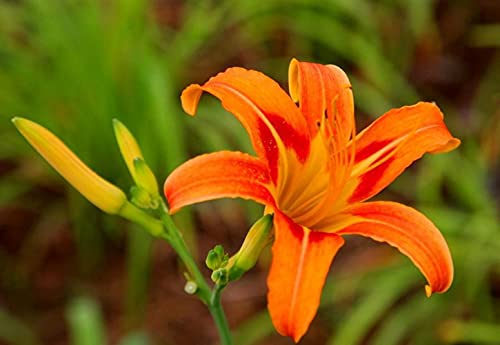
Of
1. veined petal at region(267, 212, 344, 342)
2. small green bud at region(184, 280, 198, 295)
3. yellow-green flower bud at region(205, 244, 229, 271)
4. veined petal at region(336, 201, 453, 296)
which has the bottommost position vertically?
veined petal at region(336, 201, 453, 296)

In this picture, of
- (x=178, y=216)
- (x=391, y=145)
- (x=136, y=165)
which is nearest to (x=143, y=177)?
(x=136, y=165)

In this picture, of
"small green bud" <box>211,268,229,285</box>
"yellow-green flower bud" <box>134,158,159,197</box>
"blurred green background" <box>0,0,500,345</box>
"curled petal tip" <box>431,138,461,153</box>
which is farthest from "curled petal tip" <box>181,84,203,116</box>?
"blurred green background" <box>0,0,500,345</box>

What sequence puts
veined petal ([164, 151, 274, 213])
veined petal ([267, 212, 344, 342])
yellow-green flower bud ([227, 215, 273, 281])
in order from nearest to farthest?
1. veined petal ([267, 212, 344, 342])
2. veined petal ([164, 151, 274, 213])
3. yellow-green flower bud ([227, 215, 273, 281])

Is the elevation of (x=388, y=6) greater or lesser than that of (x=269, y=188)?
lesser

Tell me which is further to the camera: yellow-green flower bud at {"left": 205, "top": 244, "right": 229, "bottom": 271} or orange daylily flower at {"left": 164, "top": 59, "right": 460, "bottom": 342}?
yellow-green flower bud at {"left": 205, "top": 244, "right": 229, "bottom": 271}

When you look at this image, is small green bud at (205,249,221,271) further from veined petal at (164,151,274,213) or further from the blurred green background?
the blurred green background

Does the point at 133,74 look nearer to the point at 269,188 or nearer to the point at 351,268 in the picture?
the point at 351,268

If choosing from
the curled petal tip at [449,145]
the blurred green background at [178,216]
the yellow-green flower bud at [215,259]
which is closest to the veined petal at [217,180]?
the yellow-green flower bud at [215,259]

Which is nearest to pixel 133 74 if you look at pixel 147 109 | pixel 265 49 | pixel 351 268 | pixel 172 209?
pixel 147 109

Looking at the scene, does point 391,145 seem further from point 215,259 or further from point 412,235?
point 215,259
